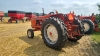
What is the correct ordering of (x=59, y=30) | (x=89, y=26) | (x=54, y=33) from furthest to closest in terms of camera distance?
(x=89, y=26), (x=54, y=33), (x=59, y=30)

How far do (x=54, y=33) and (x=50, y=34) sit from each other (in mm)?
340

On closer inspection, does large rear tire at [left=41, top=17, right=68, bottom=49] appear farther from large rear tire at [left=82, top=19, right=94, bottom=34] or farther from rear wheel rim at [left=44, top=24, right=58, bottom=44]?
large rear tire at [left=82, top=19, right=94, bottom=34]

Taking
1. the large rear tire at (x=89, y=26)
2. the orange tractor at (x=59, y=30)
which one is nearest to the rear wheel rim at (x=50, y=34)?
the orange tractor at (x=59, y=30)

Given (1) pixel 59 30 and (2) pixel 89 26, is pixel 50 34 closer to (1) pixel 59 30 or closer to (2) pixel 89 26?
(1) pixel 59 30

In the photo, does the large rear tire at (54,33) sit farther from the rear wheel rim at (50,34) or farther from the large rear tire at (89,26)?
the large rear tire at (89,26)

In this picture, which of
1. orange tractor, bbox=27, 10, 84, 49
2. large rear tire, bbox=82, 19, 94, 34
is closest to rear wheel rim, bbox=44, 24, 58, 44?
orange tractor, bbox=27, 10, 84, 49

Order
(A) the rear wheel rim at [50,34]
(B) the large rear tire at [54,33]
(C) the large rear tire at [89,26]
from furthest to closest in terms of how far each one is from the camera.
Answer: (C) the large rear tire at [89,26] < (A) the rear wheel rim at [50,34] < (B) the large rear tire at [54,33]

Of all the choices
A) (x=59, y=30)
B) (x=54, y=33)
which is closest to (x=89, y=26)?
(x=54, y=33)

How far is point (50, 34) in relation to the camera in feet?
22.3

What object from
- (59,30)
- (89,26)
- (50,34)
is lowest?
(89,26)

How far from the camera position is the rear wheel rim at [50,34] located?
21.3 feet

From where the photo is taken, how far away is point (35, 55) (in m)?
5.76

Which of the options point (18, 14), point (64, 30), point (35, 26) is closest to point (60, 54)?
point (64, 30)

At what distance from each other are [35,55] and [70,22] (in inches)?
109
